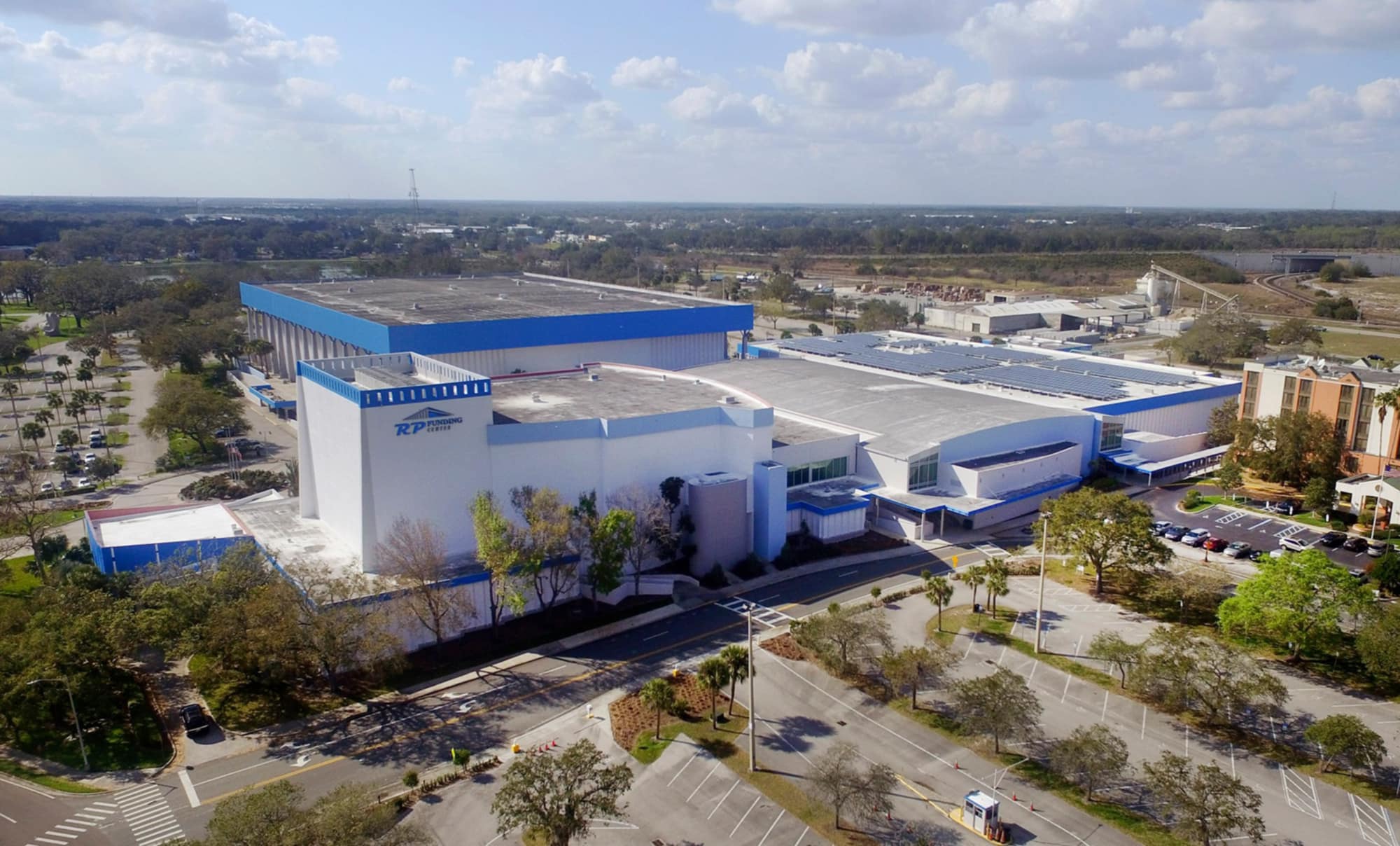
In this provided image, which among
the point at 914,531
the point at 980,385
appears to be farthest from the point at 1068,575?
the point at 980,385

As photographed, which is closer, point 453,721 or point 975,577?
point 453,721

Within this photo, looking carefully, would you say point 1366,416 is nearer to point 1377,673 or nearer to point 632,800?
point 1377,673

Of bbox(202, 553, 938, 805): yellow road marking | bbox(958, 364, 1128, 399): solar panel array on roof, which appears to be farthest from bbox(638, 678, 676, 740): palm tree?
bbox(958, 364, 1128, 399): solar panel array on roof

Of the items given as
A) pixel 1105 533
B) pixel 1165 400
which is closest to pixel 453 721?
pixel 1105 533

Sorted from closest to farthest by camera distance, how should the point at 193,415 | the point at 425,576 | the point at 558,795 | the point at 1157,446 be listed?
the point at 558,795
the point at 425,576
the point at 1157,446
the point at 193,415

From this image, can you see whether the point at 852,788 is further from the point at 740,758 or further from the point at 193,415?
the point at 193,415

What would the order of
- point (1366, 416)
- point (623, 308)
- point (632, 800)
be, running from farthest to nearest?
point (623, 308) < point (1366, 416) < point (632, 800)
